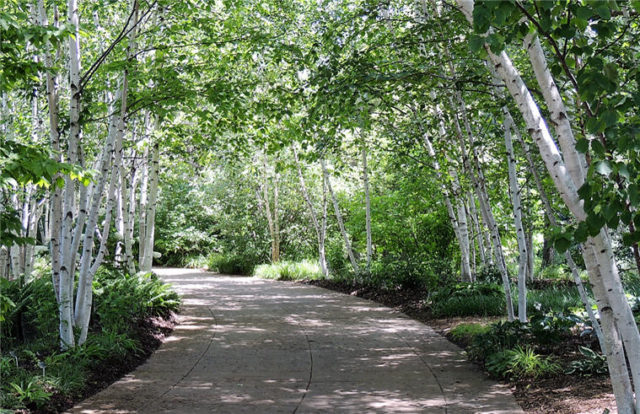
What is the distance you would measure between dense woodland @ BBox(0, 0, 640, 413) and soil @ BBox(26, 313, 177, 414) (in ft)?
0.31

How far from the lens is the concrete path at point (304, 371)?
16.4 feet

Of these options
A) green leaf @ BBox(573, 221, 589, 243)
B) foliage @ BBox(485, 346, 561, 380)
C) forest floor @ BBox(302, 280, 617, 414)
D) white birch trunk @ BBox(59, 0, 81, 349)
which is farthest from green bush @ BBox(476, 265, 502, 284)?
green leaf @ BBox(573, 221, 589, 243)

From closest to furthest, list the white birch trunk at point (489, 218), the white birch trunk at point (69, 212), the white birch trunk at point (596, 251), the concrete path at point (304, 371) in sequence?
the white birch trunk at point (596, 251) → the concrete path at point (304, 371) → the white birch trunk at point (69, 212) → the white birch trunk at point (489, 218)

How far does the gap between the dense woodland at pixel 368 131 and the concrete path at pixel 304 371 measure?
61 cm

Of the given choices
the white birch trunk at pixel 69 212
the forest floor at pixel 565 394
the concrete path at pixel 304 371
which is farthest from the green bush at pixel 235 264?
the forest floor at pixel 565 394

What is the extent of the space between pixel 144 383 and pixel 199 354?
1.33 metres

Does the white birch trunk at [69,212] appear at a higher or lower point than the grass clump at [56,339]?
higher

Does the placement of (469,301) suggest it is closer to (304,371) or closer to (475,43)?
(304,371)

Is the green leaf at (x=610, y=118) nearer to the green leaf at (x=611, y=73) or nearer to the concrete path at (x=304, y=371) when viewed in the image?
the green leaf at (x=611, y=73)

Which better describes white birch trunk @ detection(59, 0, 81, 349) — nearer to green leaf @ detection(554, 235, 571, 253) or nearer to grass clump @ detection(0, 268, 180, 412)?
grass clump @ detection(0, 268, 180, 412)

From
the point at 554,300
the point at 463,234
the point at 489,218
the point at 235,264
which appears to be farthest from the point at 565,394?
the point at 235,264

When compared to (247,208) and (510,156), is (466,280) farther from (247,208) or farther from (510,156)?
(247,208)

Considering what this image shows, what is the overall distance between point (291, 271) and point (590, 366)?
12577 mm

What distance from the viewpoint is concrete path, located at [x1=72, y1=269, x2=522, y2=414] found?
4988 millimetres
